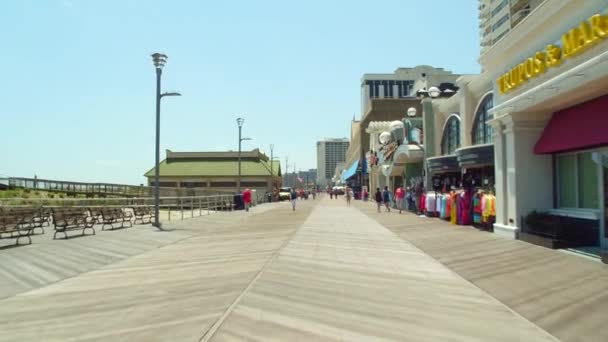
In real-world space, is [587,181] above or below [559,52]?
below

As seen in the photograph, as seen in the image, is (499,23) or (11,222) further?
(499,23)

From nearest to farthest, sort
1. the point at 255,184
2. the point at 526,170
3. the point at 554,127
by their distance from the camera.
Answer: the point at 554,127 < the point at 526,170 < the point at 255,184

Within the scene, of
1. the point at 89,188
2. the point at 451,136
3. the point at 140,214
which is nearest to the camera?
the point at 140,214

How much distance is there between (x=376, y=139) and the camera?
5738 cm

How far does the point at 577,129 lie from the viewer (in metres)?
11.5

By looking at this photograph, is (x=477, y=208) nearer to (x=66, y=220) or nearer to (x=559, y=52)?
(x=559, y=52)

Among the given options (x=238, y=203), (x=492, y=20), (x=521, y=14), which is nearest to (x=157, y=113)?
(x=238, y=203)

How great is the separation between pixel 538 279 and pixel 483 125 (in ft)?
46.3

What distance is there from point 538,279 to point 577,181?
5489 millimetres

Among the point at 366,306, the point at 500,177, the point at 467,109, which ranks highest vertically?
the point at 467,109

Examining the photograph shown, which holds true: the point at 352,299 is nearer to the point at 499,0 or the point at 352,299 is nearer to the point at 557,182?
the point at 557,182

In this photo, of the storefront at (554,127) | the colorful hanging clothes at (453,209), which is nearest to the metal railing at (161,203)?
the colorful hanging clothes at (453,209)

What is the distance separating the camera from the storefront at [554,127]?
10414 millimetres

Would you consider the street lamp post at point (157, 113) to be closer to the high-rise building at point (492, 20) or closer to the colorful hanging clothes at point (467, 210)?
the colorful hanging clothes at point (467, 210)
